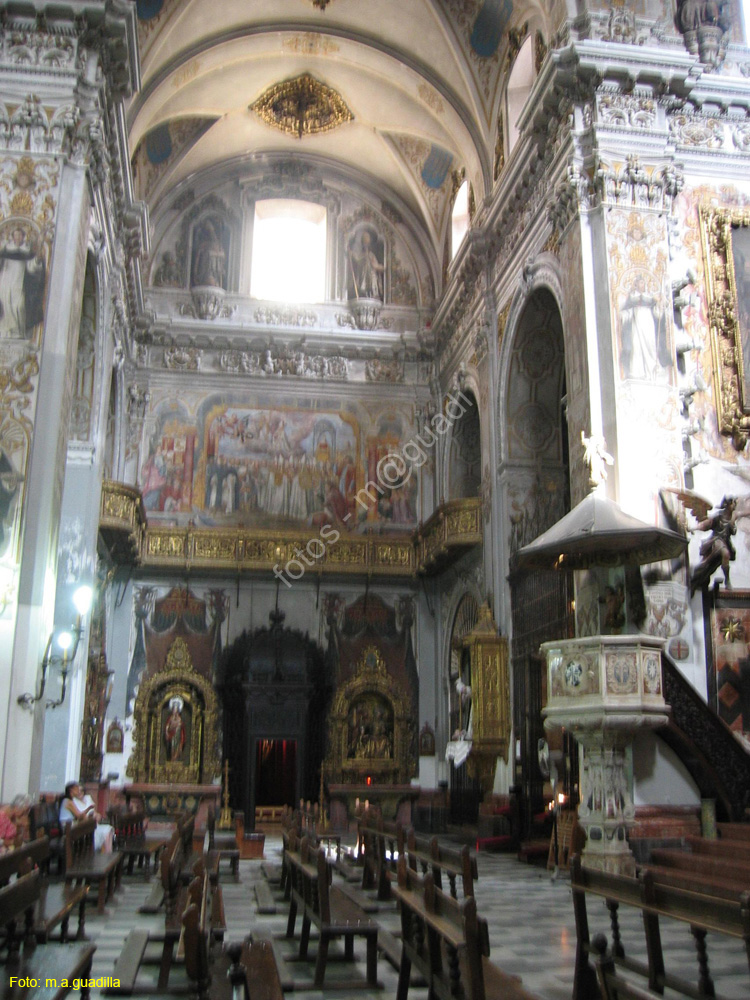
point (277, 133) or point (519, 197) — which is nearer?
point (519, 197)

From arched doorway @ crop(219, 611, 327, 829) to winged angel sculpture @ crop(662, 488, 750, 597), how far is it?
34.6 feet

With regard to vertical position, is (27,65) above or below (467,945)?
above

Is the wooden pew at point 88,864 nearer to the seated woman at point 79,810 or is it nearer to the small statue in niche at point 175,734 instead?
the seated woman at point 79,810

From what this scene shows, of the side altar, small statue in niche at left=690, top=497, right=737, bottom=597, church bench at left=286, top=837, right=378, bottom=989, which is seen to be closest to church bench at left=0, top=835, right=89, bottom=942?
church bench at left=286, top=837, right=378, bottom=989

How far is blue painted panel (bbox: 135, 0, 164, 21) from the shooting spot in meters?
16.6

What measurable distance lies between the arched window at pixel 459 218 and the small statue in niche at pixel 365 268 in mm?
2255

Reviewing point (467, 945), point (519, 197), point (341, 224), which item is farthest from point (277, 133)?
point (467, 945)

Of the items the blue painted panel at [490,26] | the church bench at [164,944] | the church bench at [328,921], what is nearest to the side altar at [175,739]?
the church bench at [328,921]

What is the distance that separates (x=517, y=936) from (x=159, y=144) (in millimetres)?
18746

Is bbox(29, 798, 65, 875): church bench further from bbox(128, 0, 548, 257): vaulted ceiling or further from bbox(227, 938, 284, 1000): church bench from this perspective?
bbox(128, 0, 548, 257): vaulted ceiling

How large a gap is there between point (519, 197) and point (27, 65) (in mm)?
7798

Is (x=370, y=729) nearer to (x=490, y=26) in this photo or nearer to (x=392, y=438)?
(x=392, y=438)

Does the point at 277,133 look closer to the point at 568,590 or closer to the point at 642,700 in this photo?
the point at 568,590

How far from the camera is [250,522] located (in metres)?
21.5
